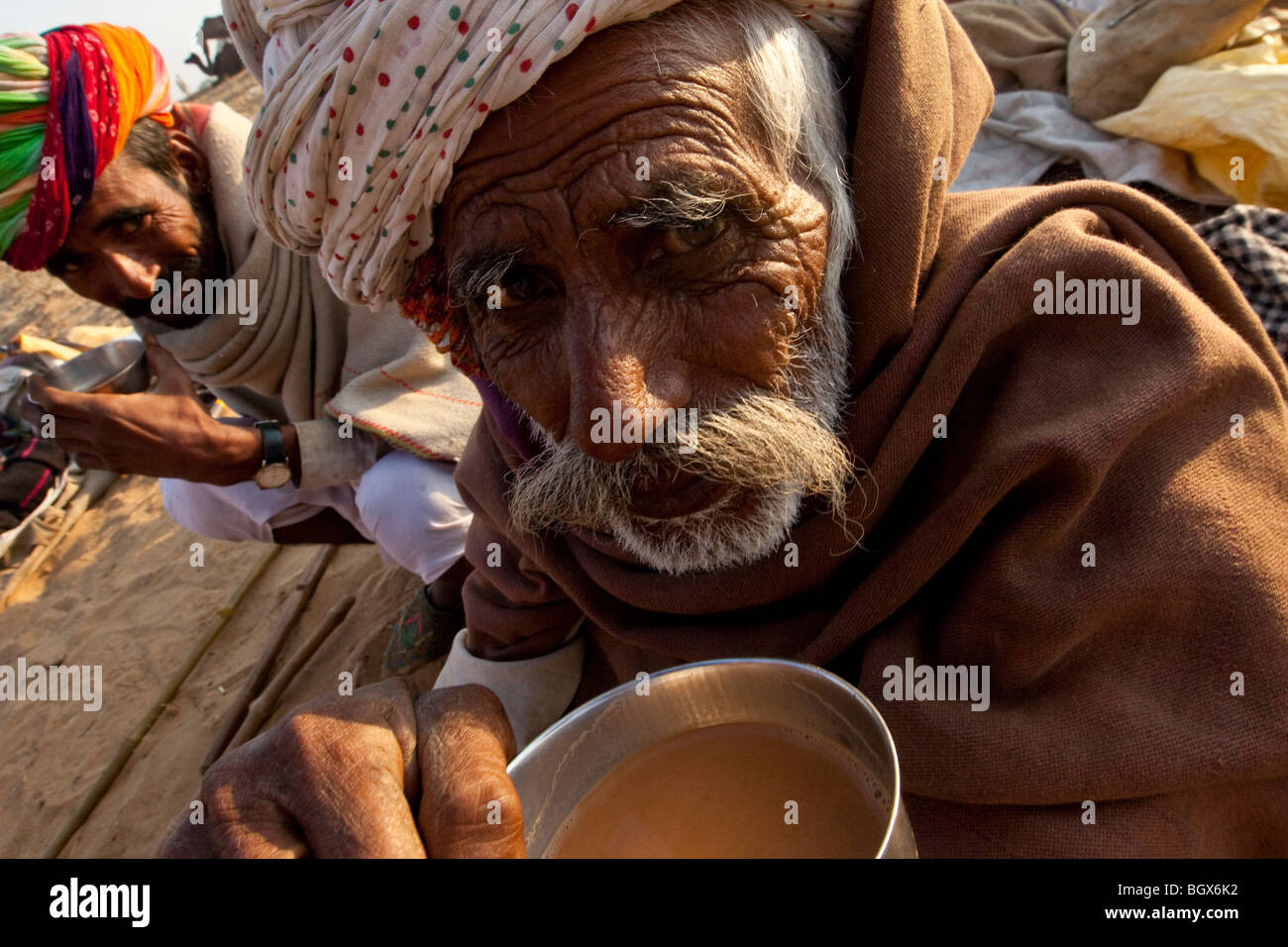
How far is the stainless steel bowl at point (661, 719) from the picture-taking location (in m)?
1.10

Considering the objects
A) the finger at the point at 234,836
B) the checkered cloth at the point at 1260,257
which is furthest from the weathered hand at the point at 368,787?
the checkered cloth at the point at 1260,257

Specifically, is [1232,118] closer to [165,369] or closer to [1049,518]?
[1049,518]

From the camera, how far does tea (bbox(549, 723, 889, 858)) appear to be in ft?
3.71

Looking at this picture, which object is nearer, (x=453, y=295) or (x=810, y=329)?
(x=810, y=329)

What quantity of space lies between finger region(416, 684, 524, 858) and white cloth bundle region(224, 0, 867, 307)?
102 cm

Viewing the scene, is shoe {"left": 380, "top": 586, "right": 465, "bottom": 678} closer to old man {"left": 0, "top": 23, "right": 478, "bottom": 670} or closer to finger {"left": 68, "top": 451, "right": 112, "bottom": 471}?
old man {"left": 0, "top": 23, "right": 478, "bottom": 670}

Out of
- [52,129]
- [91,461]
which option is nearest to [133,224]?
[52,129]

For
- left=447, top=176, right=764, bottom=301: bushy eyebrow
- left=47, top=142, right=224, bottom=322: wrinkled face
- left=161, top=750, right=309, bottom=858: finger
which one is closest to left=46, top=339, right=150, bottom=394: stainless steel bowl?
left=47, top=142, right=224, bottom=322: wrinkled face

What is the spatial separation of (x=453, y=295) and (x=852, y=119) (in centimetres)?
89

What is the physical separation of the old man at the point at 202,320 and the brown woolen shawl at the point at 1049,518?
2.05m

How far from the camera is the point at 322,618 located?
4215 millimetres

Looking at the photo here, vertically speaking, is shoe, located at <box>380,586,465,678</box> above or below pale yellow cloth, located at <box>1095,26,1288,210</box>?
below

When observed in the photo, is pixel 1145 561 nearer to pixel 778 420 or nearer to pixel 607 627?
pixel 778 420
